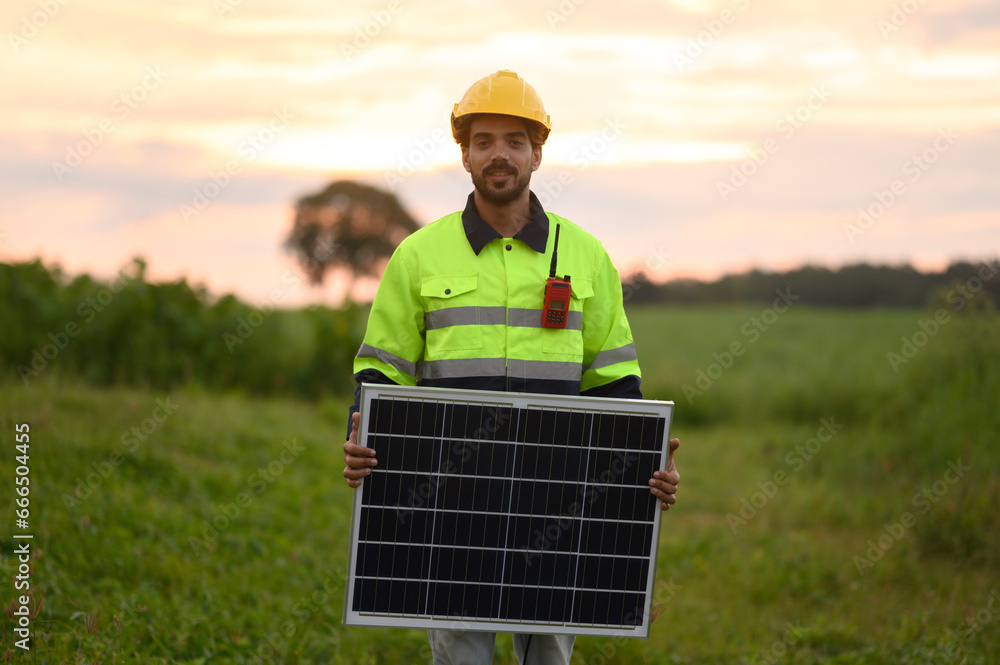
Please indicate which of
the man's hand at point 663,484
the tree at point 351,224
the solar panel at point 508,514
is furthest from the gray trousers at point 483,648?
the tree at point 351,224

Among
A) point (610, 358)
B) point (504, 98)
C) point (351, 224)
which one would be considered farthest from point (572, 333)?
point (351, 224)

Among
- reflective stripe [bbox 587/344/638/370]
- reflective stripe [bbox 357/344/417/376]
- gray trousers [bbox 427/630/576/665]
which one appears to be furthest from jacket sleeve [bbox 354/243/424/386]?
gray trousers [bbox 427/630/576/665]

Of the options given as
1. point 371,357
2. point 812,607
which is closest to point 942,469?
point 812,607

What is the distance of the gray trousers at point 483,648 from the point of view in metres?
3.92

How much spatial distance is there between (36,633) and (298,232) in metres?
40.5

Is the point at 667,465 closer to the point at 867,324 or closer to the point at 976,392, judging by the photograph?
the point at 976,392

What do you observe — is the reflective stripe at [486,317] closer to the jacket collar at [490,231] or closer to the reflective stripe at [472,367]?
the reflective stripe at [472,367]

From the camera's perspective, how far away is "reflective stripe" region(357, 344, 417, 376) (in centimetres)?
387

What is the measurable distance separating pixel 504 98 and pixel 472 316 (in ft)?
3.11

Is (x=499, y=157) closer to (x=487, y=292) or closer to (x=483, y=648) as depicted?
(x=487, y=292)

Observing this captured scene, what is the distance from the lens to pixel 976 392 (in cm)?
992

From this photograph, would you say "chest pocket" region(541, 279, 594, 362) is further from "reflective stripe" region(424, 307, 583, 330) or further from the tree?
the tree

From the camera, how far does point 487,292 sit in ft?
12.7

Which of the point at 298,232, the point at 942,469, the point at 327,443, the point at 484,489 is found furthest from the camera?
the point at 298,232
